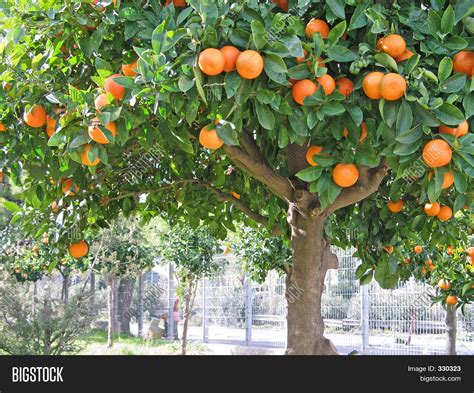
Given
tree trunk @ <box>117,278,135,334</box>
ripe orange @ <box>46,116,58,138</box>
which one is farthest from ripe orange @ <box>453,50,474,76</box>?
tree trunk @ <box>117,278,135,334</box>

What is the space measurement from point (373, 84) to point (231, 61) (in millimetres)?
405

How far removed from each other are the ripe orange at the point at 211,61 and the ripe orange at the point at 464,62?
68 cm

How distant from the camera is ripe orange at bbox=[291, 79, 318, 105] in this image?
Result: 61.4 inches

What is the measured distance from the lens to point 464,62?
1.60 m

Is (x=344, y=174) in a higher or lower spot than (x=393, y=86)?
lower

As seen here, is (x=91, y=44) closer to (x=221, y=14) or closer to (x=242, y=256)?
(x=221, y=14)

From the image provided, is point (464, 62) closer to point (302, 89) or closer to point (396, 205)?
point (302, 89)

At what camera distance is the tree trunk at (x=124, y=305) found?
45.4ft

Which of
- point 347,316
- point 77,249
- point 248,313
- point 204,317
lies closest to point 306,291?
point 77,249

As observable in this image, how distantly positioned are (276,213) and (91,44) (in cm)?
139

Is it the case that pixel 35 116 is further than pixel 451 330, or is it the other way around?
pixel 451 330

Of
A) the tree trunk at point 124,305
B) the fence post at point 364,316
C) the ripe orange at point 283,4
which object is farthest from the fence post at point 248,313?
the ripe orange at point 283,4

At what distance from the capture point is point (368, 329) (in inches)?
295

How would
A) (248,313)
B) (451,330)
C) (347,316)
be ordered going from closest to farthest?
(451,330) < (347,316) < (248,313)
